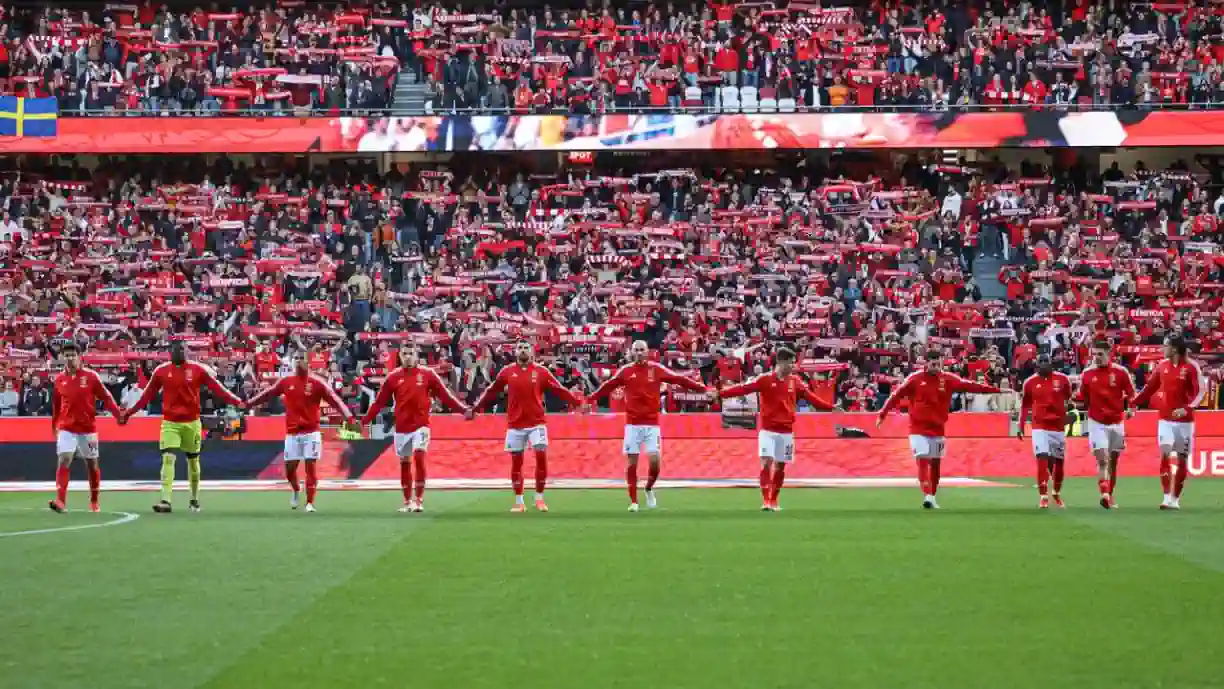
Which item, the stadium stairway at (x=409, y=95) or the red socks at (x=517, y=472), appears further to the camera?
the stadium stairway at (x=409, y=95)

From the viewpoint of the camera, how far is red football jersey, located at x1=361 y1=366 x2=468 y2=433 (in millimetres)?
22469

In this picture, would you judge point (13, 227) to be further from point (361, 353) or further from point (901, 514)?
point (901, 514)

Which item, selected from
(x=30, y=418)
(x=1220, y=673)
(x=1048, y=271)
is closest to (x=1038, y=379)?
(x=1220, y=673)

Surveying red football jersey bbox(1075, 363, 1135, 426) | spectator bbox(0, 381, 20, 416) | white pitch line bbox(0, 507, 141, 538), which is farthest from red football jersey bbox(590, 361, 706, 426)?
spectator bbox(0, 381, 20, 416)

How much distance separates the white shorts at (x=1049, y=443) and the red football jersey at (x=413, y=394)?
7961 mm

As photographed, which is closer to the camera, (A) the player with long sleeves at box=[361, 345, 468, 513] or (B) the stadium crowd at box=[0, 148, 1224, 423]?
(A) the player with long sleeves at box=[361, 345, 468, 513]

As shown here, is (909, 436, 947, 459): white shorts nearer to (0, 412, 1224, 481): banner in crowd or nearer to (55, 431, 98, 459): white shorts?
(0, 412, 1224, 481): banner in crowd

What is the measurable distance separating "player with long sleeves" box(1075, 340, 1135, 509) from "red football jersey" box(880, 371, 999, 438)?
5.95ft

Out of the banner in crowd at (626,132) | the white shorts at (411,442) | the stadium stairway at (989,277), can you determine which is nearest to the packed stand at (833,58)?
the banner in crowd at (626,132)

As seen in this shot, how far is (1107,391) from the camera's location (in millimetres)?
22234

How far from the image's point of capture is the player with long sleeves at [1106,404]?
22.2 metres

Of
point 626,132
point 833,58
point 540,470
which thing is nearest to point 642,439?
point 540,470

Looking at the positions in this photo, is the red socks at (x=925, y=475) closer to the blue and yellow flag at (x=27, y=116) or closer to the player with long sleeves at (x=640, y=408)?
the player with long sleeves at (x=640, y=408)

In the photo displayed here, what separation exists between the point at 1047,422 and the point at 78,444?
1330 cm
